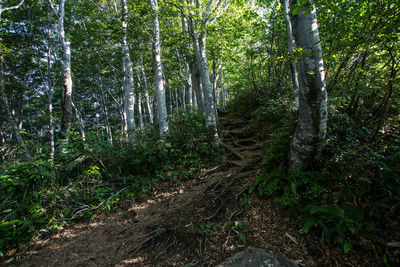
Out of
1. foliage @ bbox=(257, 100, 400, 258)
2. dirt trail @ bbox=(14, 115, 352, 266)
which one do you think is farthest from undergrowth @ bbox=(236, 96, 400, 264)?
dirt trail @ bbox=(14, 115, 352, 266)

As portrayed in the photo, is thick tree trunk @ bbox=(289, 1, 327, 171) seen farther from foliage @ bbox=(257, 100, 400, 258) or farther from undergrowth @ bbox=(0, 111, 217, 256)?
undergrowth @ bbox=(0, 111, 217, 256)

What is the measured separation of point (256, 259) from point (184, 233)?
1.34 metres

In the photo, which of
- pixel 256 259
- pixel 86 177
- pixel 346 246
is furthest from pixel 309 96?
pixel 86 177

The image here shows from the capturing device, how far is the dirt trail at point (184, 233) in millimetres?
2543

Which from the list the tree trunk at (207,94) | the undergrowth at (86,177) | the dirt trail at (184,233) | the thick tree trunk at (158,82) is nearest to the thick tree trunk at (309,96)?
the dirt trail at (184,233)

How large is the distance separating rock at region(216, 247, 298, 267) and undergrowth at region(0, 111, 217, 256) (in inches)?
130

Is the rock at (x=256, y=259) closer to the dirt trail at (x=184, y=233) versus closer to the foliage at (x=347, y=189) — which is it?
the dirt trail at (x=184, y=233)

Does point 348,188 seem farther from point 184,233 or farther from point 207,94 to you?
point 207,94

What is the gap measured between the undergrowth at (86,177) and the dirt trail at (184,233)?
0.47m

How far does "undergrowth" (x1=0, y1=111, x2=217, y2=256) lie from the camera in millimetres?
3688

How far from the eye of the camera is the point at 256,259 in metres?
2.19

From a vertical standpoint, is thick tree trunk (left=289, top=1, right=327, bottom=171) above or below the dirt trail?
above

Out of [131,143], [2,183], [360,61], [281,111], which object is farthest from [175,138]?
[360,61]

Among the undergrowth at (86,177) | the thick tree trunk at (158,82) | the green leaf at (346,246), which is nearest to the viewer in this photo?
the green leaf at (346,246)
